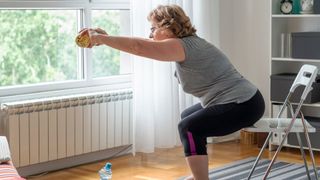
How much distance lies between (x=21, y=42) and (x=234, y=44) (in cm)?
214

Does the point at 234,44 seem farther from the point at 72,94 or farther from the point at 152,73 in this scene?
the point at 72,94

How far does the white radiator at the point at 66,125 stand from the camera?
427 cm

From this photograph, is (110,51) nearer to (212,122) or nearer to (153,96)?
(153,96)

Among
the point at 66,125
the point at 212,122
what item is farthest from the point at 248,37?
the point at 212,122

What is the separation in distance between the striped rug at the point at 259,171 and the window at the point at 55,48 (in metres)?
1.21

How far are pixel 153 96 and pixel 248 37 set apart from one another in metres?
1.27

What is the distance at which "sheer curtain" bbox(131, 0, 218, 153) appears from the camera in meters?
4.88

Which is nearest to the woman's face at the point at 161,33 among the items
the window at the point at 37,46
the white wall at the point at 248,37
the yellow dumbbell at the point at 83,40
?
the yellow dumbbell at the point at 83,40

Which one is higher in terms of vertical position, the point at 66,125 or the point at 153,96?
the point at 153,96

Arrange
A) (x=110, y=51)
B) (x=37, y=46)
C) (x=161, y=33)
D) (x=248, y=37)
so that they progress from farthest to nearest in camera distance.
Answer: (x=248, y=37), (x=110, y=51), (x=37, y=46), (x=161, y=33)

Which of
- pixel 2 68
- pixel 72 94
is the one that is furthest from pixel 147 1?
pixel 2 68

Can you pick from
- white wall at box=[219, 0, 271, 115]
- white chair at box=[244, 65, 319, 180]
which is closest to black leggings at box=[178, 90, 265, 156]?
white chair at box=[244, 65, 319, 180]

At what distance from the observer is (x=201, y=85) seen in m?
3.50

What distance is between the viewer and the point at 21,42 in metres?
4.53
